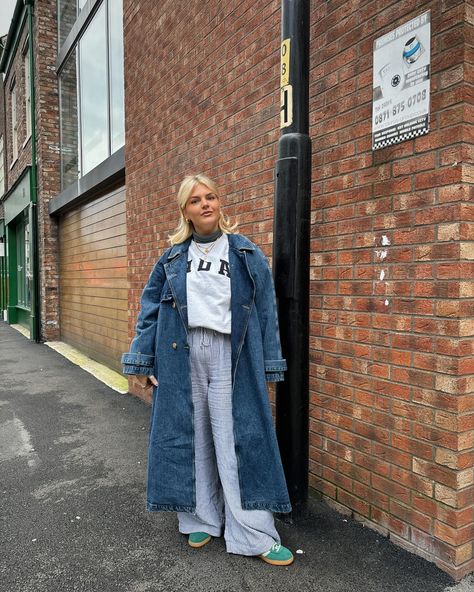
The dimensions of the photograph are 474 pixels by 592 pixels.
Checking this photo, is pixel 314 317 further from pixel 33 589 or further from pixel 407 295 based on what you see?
pixel 33 589

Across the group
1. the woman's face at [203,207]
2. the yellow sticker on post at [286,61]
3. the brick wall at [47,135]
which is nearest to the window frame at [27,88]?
the brick wall at [47,135]

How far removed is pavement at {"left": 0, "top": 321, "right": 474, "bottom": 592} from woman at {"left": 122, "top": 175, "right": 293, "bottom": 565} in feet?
0.50

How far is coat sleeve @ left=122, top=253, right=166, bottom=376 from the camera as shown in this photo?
2.53 m

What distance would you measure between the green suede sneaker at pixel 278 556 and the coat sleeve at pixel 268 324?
0.83 metres

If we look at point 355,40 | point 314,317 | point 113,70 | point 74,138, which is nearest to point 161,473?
point 314,317

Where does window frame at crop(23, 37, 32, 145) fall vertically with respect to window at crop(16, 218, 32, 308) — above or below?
above

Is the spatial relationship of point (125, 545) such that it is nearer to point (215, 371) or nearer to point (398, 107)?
point (215, 371)

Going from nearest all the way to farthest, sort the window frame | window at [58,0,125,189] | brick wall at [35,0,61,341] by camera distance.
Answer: window at [58,0,125,189]
brick wall at [35,0,61,341]
the window frame

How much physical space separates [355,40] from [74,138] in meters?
8.69

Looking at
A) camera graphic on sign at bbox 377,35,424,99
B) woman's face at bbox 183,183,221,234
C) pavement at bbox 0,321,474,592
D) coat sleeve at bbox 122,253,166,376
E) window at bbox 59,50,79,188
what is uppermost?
window at bbox 59,50,79,188

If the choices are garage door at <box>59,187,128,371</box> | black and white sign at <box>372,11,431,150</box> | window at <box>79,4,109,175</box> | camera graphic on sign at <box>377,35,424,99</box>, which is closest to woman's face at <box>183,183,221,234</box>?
black and white sign at <box>372,11,431,150</box>

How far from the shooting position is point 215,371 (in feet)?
8.16

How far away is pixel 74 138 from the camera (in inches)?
399

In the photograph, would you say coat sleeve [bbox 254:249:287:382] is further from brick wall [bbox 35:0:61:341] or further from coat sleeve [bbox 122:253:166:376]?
brick wall [bbox 35:0:61:341]
